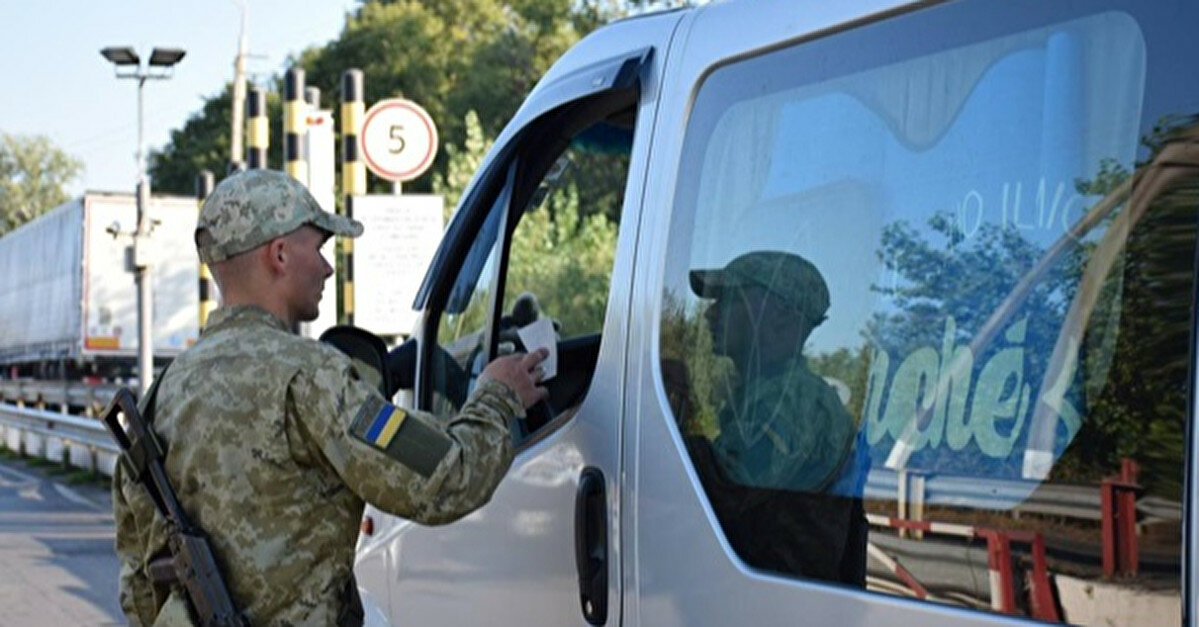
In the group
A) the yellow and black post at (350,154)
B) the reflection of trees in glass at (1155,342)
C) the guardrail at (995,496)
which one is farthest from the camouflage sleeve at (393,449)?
the yellow and black post at (350,154)

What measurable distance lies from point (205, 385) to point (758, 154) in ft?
3.37

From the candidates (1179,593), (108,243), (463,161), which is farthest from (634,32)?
(108,243)

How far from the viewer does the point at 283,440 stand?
9.84ft

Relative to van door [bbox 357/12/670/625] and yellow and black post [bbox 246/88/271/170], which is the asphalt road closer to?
yellow and black post [bbox 246/88/271/170]

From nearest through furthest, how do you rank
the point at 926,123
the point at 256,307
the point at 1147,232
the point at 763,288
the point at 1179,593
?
the point at 1179,593, the point at 1147,232, the point at 926,123, the point at 763,288, the point at 256,307

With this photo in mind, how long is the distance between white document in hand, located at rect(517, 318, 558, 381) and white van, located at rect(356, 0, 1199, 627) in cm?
13

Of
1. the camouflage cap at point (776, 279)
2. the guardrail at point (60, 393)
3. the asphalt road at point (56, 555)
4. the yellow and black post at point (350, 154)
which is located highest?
the yellow and black post at point (350, 154)

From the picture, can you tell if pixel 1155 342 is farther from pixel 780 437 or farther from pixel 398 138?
pixel 398 138

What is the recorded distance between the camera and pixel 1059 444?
2207 mm

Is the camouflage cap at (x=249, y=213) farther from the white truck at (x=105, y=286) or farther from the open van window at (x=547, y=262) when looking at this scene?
the white truck at (x=105, y=286)

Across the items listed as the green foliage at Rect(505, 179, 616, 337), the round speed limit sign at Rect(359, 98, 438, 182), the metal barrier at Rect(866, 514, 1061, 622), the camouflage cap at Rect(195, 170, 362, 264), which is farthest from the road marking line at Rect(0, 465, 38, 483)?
the metal barrier at Rect(866, 514, 1061, 622)

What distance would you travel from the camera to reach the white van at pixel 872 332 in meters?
2.13

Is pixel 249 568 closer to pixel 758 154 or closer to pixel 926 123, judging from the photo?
pixel 758 154

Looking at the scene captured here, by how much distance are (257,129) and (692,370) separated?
1251cm
